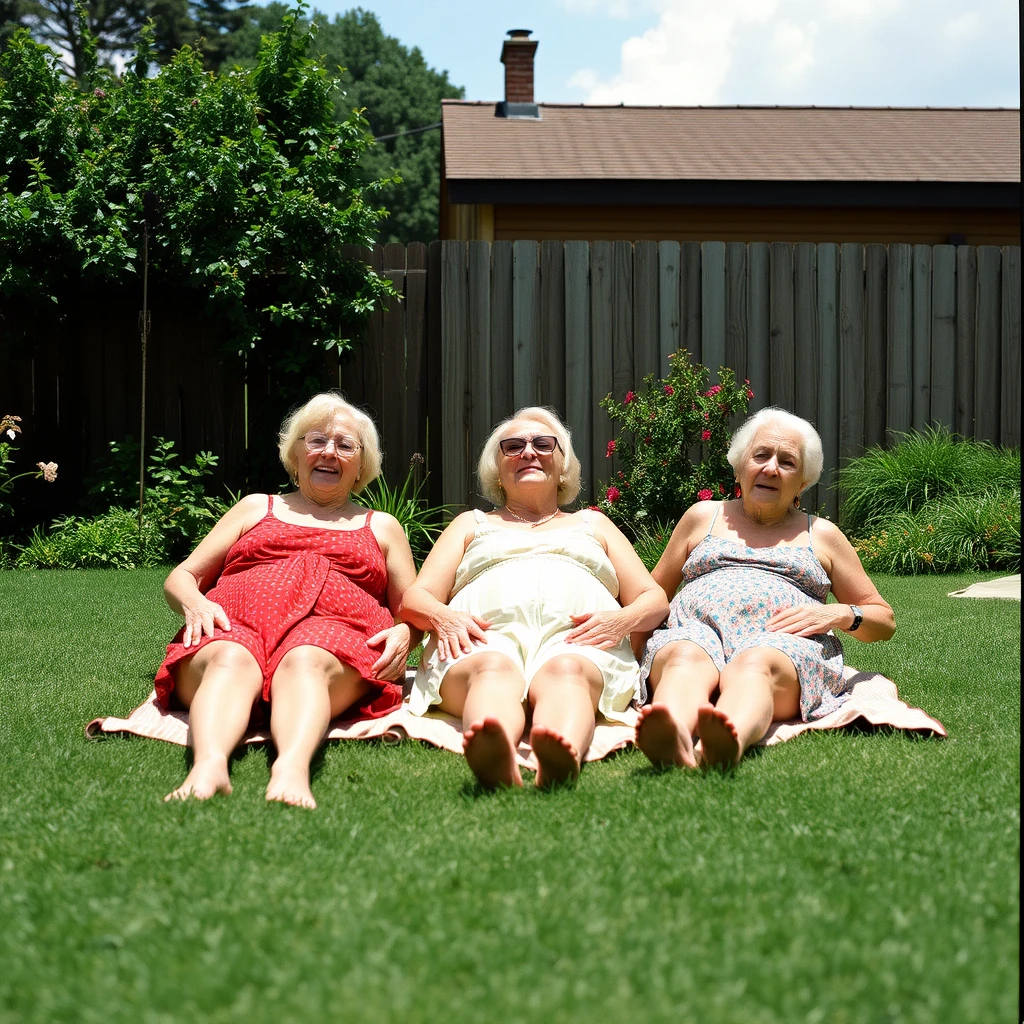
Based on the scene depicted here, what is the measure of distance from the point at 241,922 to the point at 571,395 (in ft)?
18.0

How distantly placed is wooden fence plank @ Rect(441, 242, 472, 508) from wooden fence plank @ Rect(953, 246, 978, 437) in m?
3.29

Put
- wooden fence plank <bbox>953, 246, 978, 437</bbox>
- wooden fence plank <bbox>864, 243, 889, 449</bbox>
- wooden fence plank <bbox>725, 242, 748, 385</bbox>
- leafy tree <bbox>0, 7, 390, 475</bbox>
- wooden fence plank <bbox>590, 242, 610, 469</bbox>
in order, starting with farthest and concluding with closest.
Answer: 1. wooden fence plank <bbox>953, 246, 978, 437</bbox>
2. wooden fence plank <bbox>864, 243, 889, 449</bbox>
3. wooden fence plank <bbox>725, 242, 748, 385</bbox>
4. wooden fence plank <bbox>590, 242, 610, 469</bbox>
5. leafy tree <bbox>0, 7, 390, 475</bbox>

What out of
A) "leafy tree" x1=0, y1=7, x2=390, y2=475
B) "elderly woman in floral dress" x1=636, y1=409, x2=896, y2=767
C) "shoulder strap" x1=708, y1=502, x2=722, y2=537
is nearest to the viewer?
"elderly woman in floral dress" x1=636, y1=409, x2=896, y2=767

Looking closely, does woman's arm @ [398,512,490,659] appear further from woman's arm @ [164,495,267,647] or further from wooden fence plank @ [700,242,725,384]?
wooden fence plank @ [700,242,725,384]

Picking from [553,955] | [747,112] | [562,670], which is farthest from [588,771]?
[747,112]

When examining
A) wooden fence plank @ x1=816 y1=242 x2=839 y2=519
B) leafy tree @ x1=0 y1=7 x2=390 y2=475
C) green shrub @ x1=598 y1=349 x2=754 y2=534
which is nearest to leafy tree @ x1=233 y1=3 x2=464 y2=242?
leafy tree @ x1=0 y1=7 x2=390 y2=475

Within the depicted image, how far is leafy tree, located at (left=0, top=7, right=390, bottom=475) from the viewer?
6711mm

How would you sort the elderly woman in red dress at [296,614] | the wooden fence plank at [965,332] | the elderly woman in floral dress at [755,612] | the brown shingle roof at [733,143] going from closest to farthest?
the elderly woman in red dress at [296,614] < the elderly woman in floral dress at [755,612] < the wooden fence plank at [965,332] < the brown shingle roof at [733,143]

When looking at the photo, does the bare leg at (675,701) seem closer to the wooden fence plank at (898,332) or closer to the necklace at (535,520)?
the necklace at (535,520)

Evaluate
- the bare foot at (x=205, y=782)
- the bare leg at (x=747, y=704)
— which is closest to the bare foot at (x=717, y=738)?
the bare leg at (x=747, y=704)

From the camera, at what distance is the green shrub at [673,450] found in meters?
6.49

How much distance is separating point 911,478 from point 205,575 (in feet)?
16.1

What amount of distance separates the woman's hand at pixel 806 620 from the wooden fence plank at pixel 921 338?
4484mm

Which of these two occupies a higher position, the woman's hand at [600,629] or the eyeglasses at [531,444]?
the eyeglasses at [531,444]
